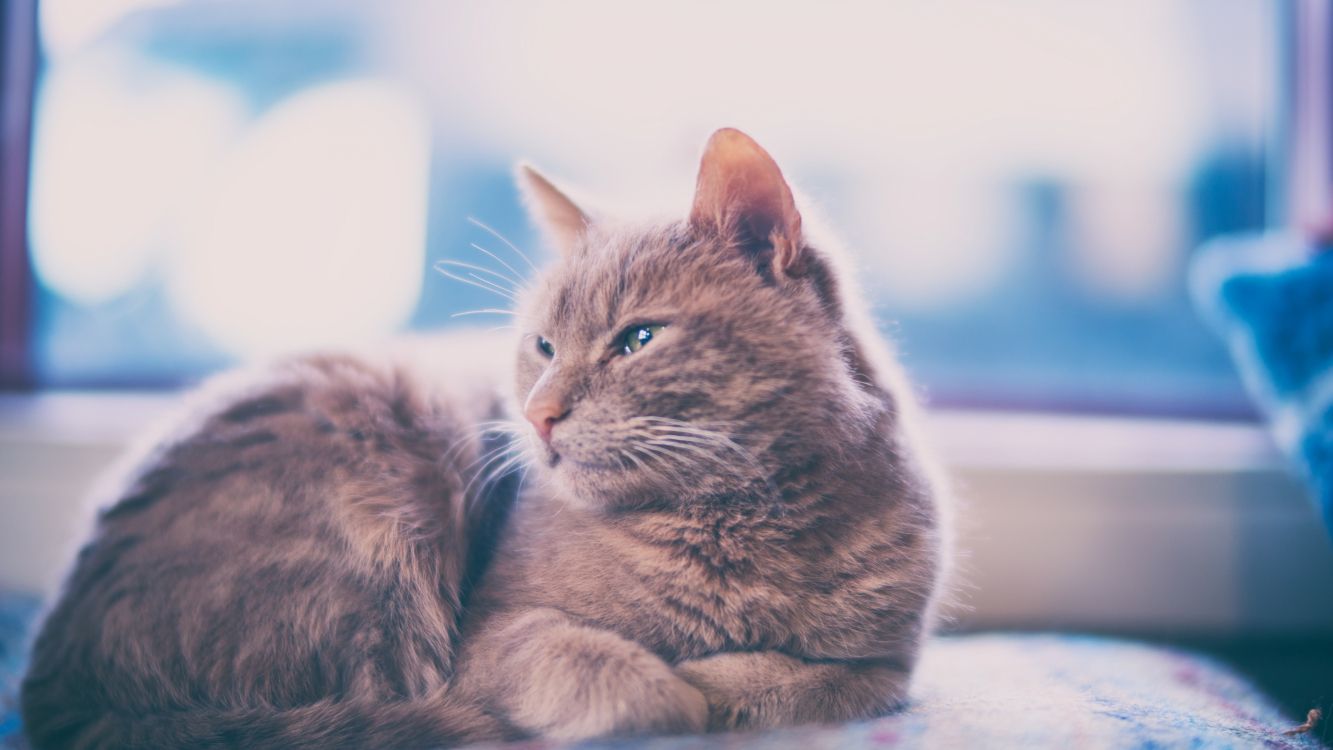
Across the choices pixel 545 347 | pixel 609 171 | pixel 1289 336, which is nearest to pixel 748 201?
pixel 545 347

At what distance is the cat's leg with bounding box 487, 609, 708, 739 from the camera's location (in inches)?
35.1

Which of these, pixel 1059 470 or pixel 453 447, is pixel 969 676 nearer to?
pixel 1059 470

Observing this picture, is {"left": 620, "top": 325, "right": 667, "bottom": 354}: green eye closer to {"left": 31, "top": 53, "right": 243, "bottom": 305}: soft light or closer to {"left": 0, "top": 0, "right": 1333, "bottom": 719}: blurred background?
{"left": 0, "top": 0, "right": 1333, "bottom": 719}: blurred background

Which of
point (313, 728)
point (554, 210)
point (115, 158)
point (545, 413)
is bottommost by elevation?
point (313, 728)

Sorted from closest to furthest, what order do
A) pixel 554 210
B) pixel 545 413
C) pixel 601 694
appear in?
pixel 601 694, pixel 545 413, pixel 554 210

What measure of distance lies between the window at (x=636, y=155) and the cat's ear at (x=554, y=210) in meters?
0.68

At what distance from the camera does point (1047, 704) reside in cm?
106

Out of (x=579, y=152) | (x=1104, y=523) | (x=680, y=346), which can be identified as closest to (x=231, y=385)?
(x=680, y=346)

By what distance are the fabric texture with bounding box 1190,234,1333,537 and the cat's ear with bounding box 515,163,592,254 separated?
116cm

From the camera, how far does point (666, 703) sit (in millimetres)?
892

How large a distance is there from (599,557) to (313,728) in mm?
377

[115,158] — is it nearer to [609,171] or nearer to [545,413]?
[609,171]

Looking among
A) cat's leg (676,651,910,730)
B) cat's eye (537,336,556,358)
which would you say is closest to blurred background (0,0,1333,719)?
cat's eye (537,336,556,358)

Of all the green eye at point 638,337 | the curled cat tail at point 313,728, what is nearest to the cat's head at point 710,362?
the green eye at point 638,337
